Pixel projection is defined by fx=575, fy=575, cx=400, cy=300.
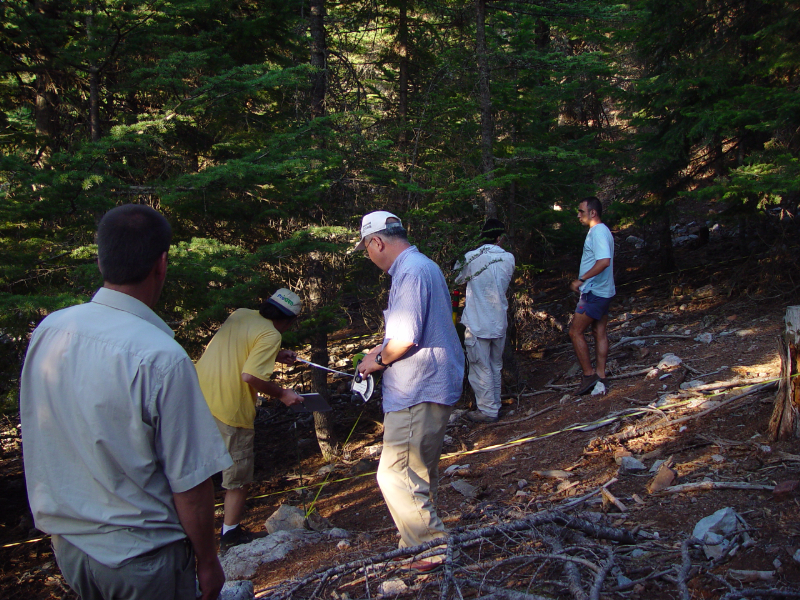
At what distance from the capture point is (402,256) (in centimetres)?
351

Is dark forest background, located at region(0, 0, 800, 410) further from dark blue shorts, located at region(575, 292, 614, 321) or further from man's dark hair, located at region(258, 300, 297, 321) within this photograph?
dark blue shorts, located at region(575, 292, 614, 321)

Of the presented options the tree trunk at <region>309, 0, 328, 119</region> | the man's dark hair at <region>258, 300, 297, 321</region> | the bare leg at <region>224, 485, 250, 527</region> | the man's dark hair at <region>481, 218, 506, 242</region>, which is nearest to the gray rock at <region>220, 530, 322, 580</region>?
the bare leg at <region>224, 485, 250, 527</region>

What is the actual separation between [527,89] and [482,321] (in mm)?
5798

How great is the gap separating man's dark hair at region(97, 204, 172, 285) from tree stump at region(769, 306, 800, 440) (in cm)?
444

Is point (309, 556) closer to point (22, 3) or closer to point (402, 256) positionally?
point (402, 256)

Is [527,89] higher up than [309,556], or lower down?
higher up

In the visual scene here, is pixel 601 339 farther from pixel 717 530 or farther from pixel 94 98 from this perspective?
pixel 94 98

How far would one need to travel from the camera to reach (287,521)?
5.48 m

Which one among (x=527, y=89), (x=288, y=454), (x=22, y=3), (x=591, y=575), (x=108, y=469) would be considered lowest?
(x=288, y=454)

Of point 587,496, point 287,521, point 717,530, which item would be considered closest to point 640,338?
point 587,496

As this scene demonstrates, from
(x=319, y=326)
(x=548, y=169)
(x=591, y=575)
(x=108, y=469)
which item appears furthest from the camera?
(x=548, y=169)

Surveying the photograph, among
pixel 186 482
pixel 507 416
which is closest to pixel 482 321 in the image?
pixel 507 416

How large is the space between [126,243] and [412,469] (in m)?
2.15

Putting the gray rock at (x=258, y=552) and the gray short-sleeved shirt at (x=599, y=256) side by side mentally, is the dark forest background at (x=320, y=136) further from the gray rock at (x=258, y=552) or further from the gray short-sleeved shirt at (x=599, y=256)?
the gray rock at (x=258, y=552)
